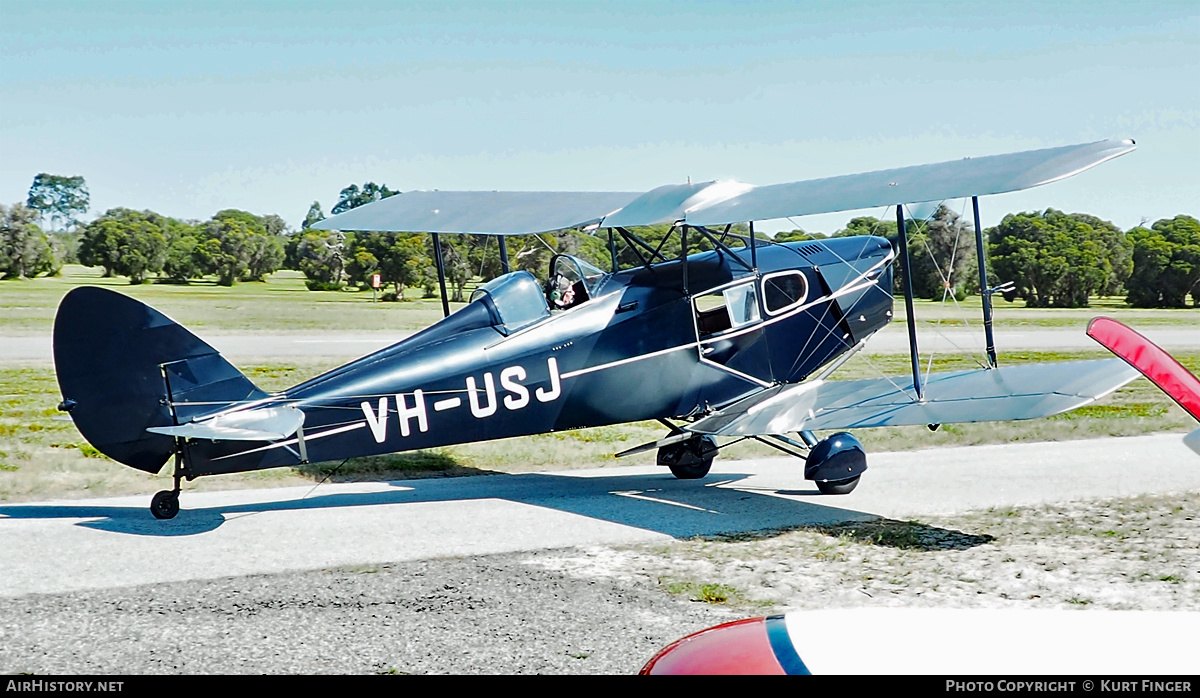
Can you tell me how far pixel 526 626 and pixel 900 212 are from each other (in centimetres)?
532

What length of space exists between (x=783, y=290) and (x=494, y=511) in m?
3.95

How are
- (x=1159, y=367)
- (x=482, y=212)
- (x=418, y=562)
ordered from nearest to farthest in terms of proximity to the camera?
(x=1159, y=367) < (x=418, y=562) < (x=482, y=212)

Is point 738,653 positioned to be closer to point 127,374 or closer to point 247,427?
point 247,427

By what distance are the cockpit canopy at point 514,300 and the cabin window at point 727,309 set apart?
5.62 ft

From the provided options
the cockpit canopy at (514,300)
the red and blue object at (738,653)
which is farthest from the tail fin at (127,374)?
the red and blue object at (738,653)

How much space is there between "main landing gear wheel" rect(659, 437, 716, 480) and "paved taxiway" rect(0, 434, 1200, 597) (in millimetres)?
A: 143

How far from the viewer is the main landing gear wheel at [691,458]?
465 inches

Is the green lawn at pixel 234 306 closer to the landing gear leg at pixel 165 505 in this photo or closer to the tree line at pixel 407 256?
the tree line at pixel 407 256

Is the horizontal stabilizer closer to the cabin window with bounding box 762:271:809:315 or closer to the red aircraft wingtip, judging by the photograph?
the cabin window with bounding box 762:271:809:315

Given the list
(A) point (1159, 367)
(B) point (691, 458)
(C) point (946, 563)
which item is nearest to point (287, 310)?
(B) point (691, 458)

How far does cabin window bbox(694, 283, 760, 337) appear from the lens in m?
11.1

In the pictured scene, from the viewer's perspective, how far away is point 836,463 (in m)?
10.3

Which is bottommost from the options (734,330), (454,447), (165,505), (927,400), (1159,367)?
(454,447)

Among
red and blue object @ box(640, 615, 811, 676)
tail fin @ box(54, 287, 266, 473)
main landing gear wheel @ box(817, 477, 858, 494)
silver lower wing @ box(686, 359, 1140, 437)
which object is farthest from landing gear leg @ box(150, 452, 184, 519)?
red and blue object @ box(640, 615, 811, 676)
